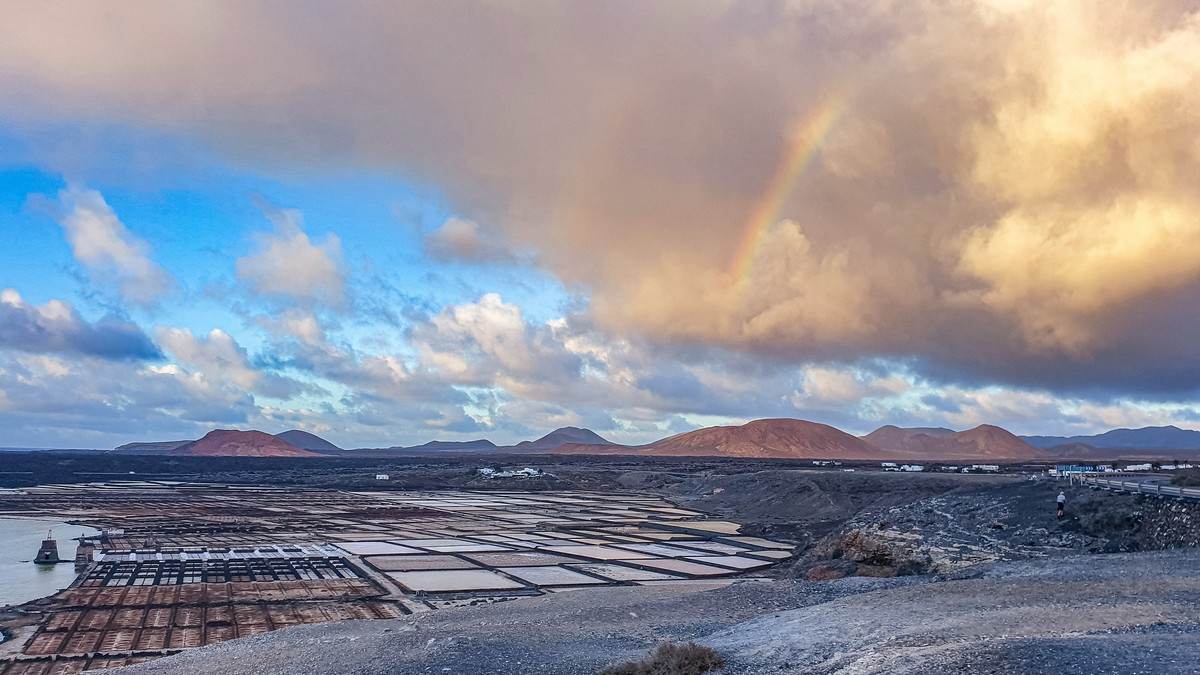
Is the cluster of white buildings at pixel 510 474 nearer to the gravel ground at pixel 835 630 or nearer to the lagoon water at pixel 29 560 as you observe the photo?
the lagoon water at pixel 29 560

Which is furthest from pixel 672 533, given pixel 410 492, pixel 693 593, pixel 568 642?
pixel 410 492

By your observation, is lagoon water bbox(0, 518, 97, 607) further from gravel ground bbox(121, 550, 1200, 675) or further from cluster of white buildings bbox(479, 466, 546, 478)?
cluster of white buildings bbox(479, 466, 546, 478)

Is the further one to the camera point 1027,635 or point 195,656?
point 195,656

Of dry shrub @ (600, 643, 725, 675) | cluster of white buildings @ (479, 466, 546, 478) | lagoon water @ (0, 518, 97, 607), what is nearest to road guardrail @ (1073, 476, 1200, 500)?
dry shrub @ (600, 643, 725, 675)

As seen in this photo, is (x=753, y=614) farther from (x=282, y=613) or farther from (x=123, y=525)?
(x=123, y=525)

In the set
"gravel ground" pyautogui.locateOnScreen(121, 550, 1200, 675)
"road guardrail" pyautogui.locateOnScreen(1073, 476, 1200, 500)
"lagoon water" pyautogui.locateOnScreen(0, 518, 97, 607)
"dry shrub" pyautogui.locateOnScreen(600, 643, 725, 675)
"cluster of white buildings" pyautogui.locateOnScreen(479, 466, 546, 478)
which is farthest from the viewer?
"cluster of white buildings" pyautogui.locateOnScreen(479, 466, 546, 478)

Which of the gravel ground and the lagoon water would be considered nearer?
the gravel ground

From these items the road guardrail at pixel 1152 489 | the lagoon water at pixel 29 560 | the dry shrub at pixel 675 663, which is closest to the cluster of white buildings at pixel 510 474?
the lagoon water at pixel 29 560

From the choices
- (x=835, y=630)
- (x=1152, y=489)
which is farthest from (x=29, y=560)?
(x=1152, y=489)
